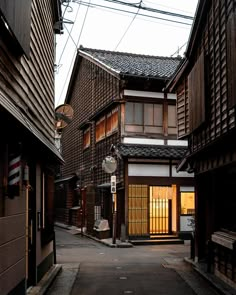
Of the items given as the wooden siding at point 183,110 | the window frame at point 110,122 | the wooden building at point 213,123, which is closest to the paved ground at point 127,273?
the wooden building at point 213,123

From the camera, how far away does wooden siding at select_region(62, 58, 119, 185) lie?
27.6 metres

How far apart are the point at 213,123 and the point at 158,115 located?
12.8 m

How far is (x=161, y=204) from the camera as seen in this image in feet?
82.6

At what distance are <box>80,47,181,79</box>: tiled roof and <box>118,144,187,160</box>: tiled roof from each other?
3622 millimetres

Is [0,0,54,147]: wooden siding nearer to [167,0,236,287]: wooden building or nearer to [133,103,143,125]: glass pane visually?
[167,0,236,287]: wooden building

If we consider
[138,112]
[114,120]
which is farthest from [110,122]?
[138,112]

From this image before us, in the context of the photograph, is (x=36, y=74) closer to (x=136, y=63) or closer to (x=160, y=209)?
(x=160, y=209)

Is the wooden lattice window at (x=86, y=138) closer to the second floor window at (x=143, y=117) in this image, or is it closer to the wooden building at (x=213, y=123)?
the second floor window at (x=143, y=117)

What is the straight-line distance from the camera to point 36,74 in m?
11.5

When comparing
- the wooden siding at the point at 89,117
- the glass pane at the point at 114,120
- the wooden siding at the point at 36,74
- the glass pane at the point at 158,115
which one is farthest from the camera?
the wooden siding at the point at 89,117

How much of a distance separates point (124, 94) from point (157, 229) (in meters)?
7.27

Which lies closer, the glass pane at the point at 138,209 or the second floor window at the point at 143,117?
the glass pane at the point at 138,209

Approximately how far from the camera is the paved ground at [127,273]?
1194 cm

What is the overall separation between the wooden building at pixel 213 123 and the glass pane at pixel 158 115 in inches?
333
